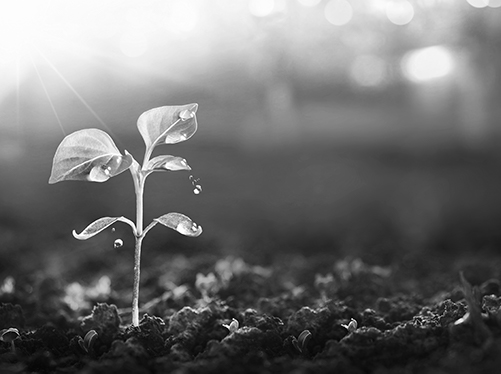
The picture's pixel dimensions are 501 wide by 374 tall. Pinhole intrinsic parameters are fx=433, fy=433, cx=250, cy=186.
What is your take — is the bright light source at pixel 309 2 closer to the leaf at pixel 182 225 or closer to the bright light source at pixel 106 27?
the bright light source at pixel 106 27

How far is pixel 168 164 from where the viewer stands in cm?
85

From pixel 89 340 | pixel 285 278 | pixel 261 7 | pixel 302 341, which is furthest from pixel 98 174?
pixel 261 7

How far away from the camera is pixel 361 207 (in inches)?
112

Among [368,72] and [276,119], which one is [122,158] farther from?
[368,72]

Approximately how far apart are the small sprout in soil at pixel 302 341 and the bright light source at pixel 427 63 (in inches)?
94.7

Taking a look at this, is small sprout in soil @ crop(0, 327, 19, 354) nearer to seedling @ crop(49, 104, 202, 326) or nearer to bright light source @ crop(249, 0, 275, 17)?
seedling @ crop(49, 104, 202, 326)

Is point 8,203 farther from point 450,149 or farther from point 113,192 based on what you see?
point 450,149

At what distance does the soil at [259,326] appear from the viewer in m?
0.68

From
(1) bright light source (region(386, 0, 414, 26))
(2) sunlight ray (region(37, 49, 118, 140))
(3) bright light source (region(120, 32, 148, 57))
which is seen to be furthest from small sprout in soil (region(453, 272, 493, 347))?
(2) sunlight ray (region(37, 49, 118, 140))

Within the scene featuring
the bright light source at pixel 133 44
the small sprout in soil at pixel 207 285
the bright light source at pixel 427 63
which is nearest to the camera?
the small sprout in soil at pixel 207 285

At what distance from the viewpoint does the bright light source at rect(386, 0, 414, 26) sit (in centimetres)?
218

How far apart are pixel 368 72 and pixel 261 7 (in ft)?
3.76

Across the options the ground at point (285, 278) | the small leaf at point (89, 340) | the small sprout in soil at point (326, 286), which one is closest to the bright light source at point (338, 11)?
the ground at point (285, 278)

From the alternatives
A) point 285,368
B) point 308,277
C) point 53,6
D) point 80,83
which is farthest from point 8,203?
point 285,368
